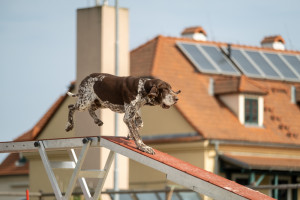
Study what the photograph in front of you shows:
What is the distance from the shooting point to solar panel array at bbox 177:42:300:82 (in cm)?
3816

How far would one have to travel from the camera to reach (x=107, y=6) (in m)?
32.2

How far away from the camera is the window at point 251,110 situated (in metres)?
36.7

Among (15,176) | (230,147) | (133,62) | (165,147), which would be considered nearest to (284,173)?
(230,147)

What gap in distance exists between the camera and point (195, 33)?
41.4 m

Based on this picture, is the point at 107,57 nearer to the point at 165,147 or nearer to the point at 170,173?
the point at 165,147

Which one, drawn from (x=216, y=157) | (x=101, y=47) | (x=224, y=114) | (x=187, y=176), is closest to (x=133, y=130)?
(x=187, y=176)

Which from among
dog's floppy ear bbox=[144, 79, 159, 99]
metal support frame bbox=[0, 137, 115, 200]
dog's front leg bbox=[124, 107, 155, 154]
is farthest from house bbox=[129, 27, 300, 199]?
dog's floppy ear bbox=[144, 79, 159, 99]

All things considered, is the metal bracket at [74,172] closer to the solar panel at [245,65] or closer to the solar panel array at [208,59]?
the solar panel array at [208,59]

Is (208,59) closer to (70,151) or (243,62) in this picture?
(243,62)

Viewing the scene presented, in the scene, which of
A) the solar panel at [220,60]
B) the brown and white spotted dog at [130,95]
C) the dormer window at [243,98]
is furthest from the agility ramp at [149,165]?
the solar panel at [220,60]

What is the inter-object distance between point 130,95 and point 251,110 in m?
25.8

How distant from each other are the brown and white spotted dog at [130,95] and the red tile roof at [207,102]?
2154 centimetres

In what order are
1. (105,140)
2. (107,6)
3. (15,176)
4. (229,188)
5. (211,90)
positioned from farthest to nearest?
(15,176), (211,90), (107,6), (105,140), (229,188)

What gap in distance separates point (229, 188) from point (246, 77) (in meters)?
27.4
